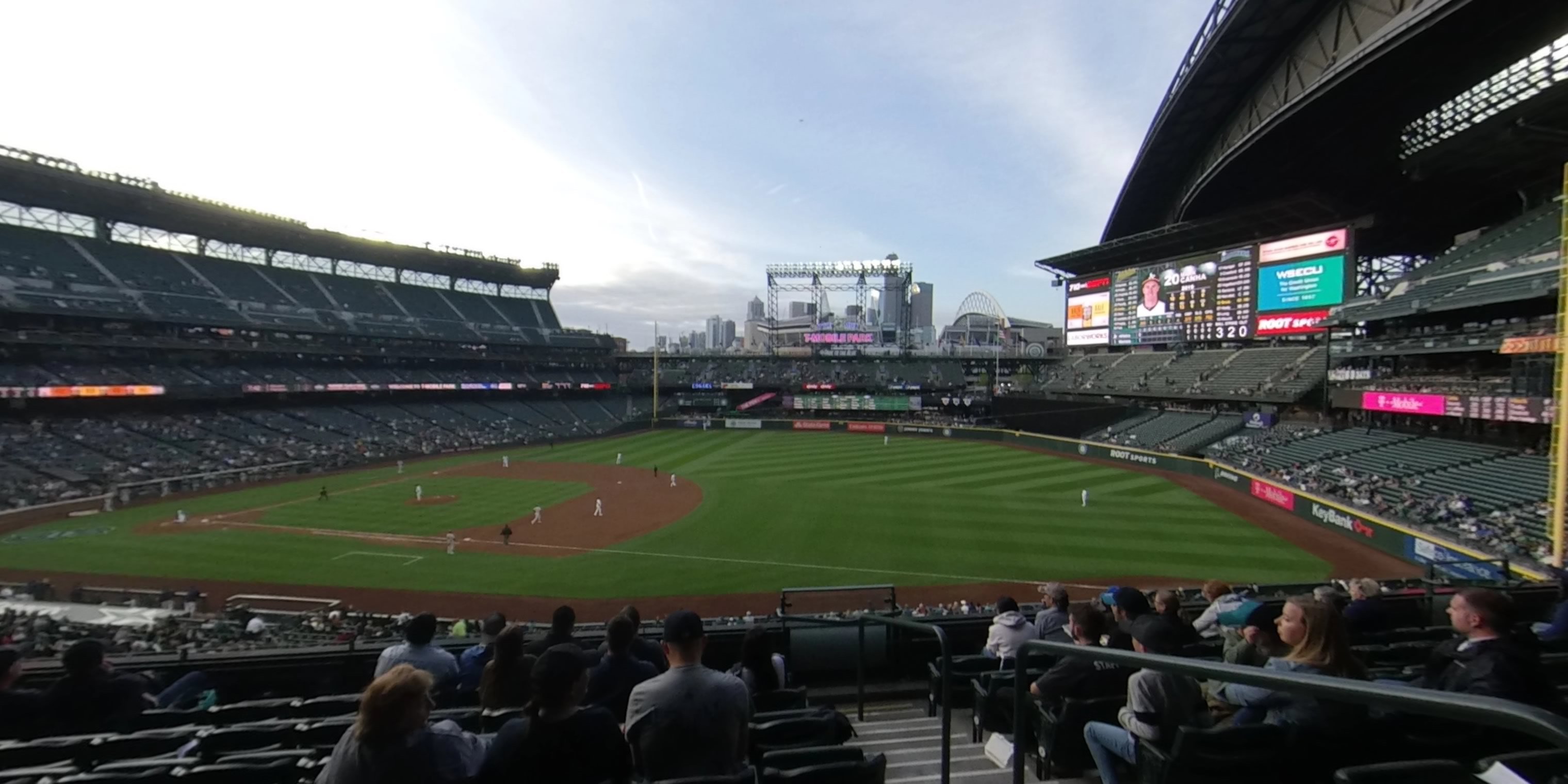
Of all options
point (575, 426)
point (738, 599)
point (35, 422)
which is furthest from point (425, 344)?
point (738, 599)

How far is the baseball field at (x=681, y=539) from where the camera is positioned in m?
19.5

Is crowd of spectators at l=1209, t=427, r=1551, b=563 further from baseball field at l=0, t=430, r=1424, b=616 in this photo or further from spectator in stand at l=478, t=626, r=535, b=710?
spectator in stand at l=478, t=626, r=535, b=710

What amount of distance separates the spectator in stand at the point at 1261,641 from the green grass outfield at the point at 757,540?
14.7 meters

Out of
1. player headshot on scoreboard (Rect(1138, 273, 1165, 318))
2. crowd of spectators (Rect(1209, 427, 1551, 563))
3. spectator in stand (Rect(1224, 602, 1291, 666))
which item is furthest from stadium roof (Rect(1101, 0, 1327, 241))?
spectator in stand (Rect(1224, 602, 1291, 666))

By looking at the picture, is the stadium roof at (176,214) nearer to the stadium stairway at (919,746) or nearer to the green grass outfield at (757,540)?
the green grass outfield at (757,540)

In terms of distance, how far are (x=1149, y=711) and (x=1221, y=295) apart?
5345cm

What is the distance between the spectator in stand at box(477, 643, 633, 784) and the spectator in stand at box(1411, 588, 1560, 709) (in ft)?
14.4

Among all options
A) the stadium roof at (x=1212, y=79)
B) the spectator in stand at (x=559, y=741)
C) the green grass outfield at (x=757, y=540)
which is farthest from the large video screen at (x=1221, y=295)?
the spectator in stand at (x=559, y=741)

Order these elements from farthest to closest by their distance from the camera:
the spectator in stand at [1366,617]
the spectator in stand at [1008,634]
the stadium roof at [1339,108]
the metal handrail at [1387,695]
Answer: the stadium roof at [1339,108]
the spectator in stand at [1366,617]
the spectator in stand at [1008,634]
the metal handrail at [1387,695]

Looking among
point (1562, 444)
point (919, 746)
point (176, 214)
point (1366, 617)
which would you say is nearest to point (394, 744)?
point (919, 746)

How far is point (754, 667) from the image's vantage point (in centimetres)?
541

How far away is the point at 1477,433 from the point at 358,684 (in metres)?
38.1

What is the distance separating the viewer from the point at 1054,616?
6.85 m

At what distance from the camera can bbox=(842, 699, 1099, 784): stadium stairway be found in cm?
518
